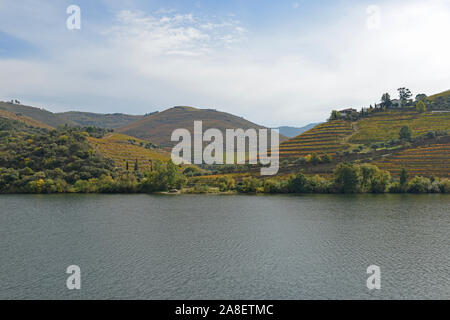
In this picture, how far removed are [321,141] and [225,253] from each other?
117 m

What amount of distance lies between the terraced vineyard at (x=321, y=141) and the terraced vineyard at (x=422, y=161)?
23.4 m

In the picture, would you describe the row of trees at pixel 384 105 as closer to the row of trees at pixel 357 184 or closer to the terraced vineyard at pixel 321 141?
the terraced vineyard at pixel 321 141

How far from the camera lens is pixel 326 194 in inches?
3706

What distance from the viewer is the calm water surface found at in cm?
2564

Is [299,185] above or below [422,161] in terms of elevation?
below

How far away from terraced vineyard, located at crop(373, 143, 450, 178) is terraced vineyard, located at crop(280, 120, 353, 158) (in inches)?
921

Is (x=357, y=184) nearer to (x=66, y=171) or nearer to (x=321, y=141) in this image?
(x=321, y=141)

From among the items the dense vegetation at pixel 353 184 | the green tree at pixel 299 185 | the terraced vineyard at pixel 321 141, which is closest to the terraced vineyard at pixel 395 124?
the terraced vineyard at pixel 321 141

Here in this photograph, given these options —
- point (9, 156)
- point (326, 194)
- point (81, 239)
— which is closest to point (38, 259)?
point (81, 239)

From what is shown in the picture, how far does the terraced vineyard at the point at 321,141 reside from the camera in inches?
5344

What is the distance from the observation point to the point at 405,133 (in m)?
124

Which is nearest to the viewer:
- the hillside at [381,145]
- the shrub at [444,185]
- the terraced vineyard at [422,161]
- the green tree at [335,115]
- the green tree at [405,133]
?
the shrub at [444,185]

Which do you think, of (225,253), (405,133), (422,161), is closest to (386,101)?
(405,133)
